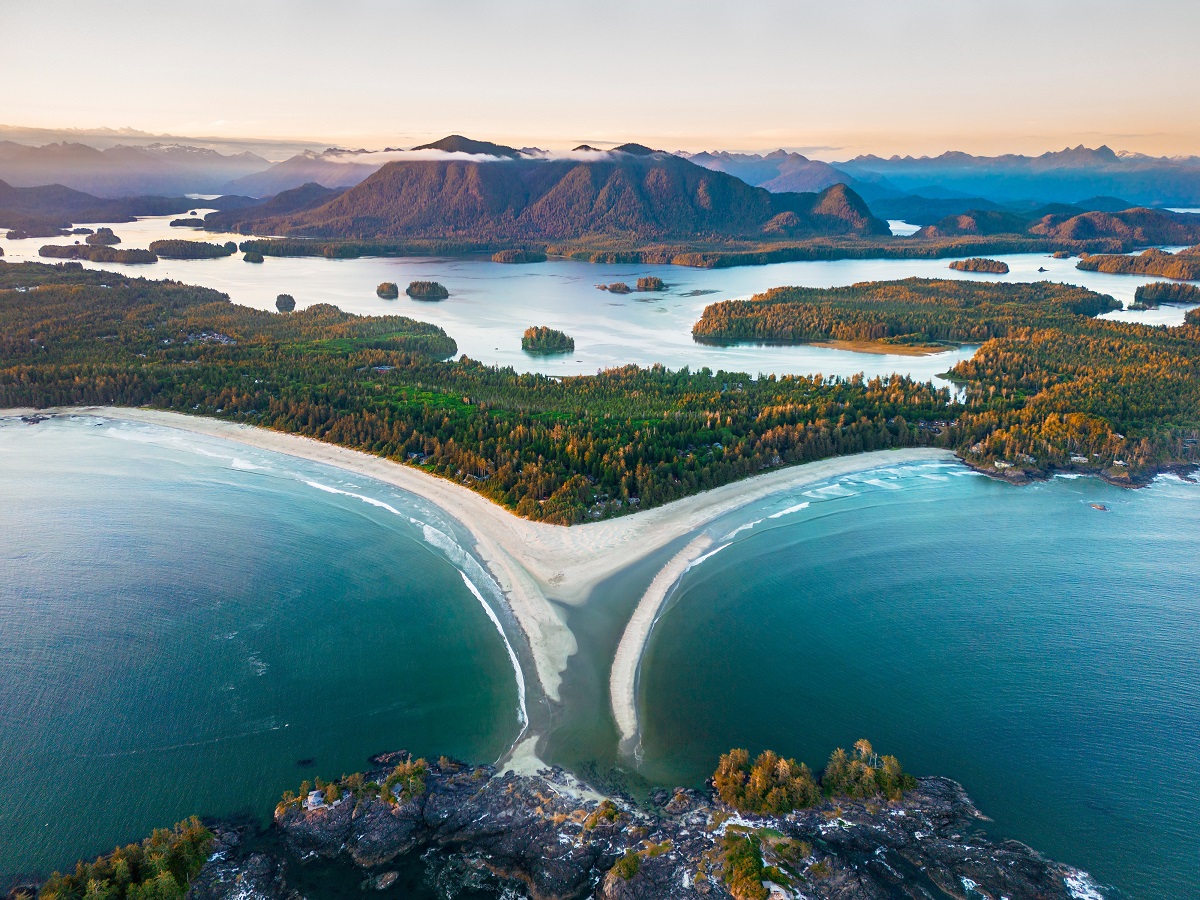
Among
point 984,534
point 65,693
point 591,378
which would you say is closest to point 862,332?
point 591,378

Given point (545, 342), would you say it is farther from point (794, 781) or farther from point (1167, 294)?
point (1167, 294)

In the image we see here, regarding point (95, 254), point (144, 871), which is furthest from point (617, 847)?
point (95, 254)

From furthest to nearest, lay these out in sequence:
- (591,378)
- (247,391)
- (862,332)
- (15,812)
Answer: (862,332) < (591,378) < (247,391) < (15,812)

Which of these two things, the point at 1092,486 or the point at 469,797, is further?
the point at 1092,486

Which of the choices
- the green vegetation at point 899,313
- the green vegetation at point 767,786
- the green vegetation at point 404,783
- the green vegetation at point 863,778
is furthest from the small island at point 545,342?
the green vegetation at point 863,778

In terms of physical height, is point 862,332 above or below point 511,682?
above

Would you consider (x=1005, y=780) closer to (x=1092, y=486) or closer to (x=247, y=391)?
(x=1092, y=486)
